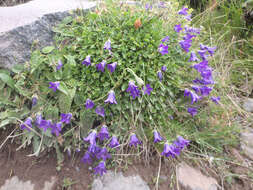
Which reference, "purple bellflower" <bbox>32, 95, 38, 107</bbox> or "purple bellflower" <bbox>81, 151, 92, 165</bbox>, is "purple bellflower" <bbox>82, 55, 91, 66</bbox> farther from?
"purple bellflower" <bbox>81, 151, 92, 165</bbox>

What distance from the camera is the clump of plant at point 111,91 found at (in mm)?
1828

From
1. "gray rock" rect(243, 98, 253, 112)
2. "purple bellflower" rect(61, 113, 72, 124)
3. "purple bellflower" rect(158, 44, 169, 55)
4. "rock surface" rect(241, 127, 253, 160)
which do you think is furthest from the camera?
"gray rock" rect(243, 98, 253, 112)

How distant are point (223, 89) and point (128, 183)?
1702 mm

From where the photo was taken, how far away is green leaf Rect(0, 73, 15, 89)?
184 cm

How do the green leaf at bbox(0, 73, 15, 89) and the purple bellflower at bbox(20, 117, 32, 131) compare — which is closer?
the purple bellflower at bbox(20, 117, 32, 131)

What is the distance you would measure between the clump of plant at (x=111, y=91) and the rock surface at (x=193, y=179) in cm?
23

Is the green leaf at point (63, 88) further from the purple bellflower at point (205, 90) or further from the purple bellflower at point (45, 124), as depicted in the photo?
the purple bellflower at point (205, 90)

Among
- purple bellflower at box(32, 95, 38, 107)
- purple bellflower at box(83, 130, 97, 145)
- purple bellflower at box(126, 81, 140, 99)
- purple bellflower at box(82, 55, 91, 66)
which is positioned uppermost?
purple bellflower at box(82, 55, 91, 66)

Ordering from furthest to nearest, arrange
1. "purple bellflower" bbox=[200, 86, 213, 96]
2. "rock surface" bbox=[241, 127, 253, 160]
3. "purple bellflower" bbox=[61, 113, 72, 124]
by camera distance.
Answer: "rock surface" bbox=[241, 127, 253, 160]
"purple bellflower" bbox=[200, 86, 213, 96]
"purple bellflower" bbox=[61, 113, 72, 124]

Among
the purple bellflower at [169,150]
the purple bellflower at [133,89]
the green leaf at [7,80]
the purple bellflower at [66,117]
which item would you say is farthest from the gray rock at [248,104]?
the green leaf at [7,80]

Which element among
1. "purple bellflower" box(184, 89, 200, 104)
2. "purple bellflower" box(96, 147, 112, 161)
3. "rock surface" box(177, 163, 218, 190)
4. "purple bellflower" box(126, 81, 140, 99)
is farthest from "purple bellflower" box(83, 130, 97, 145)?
"purple bellflower" box(184, 89, 200, 104)

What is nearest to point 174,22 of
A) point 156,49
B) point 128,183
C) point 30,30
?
point 156,49

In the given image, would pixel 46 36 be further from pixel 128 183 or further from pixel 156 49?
A: pixel 128 183

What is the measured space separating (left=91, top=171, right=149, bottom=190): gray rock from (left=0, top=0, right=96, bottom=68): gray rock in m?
1.43
